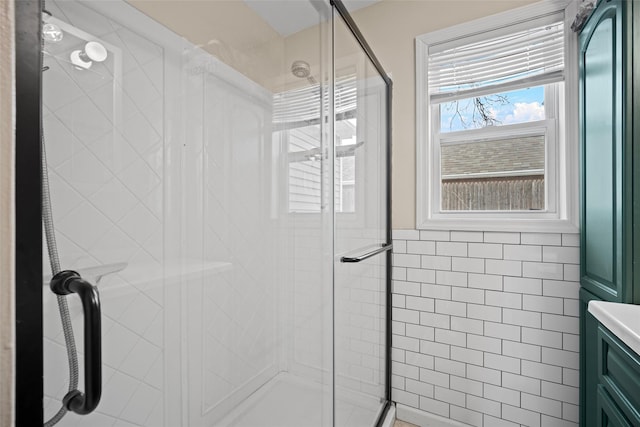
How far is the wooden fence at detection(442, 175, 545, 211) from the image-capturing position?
1.66 m

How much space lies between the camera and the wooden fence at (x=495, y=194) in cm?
166

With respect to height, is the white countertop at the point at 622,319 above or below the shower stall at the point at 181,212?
below

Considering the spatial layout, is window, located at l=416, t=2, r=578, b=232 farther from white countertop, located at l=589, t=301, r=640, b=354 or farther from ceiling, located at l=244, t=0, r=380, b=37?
ceiling, located at l=244, t=0, r=380, b=37

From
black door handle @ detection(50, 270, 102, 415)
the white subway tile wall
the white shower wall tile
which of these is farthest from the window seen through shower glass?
the white subway tile wall

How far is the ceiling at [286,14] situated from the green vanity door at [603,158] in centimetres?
110

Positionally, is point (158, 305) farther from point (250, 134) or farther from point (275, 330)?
point (250, 134)

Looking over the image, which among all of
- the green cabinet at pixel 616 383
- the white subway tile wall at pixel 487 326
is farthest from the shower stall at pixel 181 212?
the green cabinet at pixel 616 383

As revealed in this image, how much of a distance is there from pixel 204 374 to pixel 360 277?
2.71 ft

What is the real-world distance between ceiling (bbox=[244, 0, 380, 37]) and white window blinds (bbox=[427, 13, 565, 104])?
109 cm

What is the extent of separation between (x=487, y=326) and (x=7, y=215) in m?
1.94

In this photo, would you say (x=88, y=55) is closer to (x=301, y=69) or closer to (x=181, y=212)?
(x=181, y=212)

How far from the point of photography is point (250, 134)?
34.1 inches

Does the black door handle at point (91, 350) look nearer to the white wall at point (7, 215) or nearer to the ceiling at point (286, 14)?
the white wall at point (7, 215)

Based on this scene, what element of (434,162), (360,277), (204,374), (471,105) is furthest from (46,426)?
(471,105)
